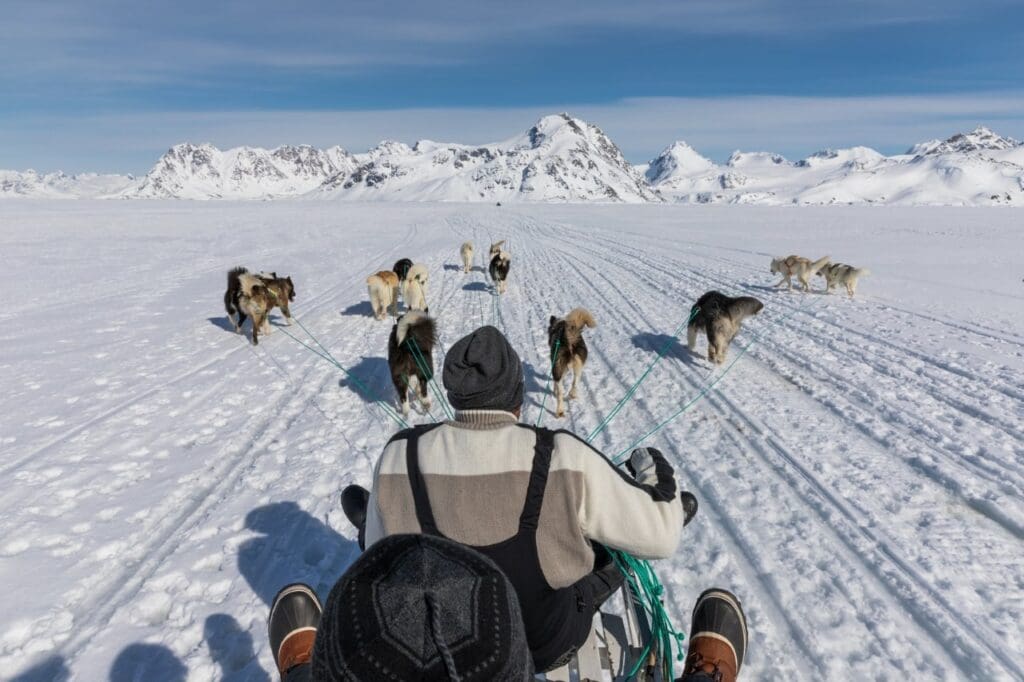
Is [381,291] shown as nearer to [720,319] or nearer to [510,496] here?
[720,319]

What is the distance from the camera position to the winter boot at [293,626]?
7.80 ft

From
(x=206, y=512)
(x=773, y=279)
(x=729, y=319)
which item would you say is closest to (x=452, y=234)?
(x=773, y=279)

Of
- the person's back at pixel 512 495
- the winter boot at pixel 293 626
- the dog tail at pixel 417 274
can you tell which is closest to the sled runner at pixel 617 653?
the person's back at pixel 512 495

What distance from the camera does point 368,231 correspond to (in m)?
28.5

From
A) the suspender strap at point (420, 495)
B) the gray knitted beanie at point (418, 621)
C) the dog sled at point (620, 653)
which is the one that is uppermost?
the gray knitted beanie at point (418, 621)

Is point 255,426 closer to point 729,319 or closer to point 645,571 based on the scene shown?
point 645,571

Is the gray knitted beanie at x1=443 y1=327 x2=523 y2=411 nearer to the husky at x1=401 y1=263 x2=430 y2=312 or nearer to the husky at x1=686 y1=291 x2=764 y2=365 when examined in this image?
the husky at x1=686 y1=291 x2=764 y2=365

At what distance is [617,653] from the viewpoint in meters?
2.45

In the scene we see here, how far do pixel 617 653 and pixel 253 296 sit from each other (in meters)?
7.55

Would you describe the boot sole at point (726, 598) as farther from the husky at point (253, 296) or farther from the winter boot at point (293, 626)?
the husky at point (253, 296)

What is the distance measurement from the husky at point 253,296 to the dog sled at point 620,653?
7.19 meters

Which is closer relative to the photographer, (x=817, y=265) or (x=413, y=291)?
(x=413, y=291)

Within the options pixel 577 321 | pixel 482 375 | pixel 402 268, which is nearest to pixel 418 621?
pixel 482 375

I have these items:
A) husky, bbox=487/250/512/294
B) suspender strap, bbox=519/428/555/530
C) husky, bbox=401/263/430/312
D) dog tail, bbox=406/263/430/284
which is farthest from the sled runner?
husky, bbox=487/250/512/294
